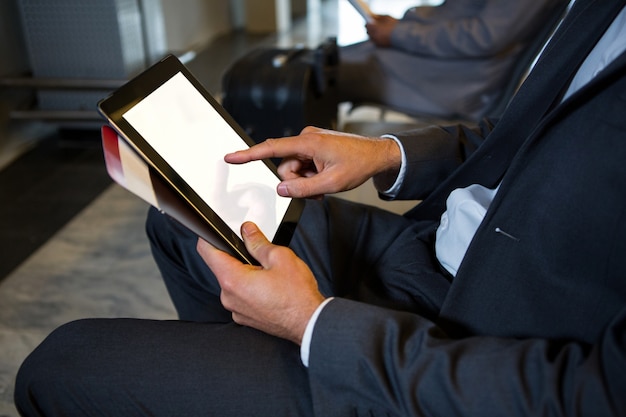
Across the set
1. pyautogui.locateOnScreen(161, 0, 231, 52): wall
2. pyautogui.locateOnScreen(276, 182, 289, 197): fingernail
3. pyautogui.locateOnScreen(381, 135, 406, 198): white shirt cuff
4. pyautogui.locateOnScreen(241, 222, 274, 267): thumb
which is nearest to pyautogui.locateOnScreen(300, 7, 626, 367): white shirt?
Answer: pyautogui.locateOnScreen(381, 135, 406, 198): white shirt cuff

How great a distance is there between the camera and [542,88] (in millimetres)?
767

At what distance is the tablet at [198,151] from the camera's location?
2.10 feet

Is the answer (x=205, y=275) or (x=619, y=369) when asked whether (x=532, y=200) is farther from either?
(x=205, y=275)

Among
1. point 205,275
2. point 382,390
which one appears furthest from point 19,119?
point 382,390

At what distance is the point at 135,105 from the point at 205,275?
0.38 metres

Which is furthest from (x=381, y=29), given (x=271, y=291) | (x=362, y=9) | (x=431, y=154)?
(x=271, y=291)

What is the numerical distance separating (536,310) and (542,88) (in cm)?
30

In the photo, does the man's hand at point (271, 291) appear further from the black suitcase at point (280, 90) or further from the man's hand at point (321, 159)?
the black suitcase at point (280, 90)

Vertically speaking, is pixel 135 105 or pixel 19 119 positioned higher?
pixel 135 105

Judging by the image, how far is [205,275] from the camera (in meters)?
0.95

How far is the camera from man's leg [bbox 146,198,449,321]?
0.87 meters

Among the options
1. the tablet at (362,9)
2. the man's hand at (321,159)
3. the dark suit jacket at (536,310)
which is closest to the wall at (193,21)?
the tablet at (362,9)

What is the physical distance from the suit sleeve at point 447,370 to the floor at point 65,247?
28.3 inches

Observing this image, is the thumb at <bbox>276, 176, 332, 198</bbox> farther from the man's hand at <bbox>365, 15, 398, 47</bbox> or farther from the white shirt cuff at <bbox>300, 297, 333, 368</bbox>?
the man's hand at <bbox>365, 15, 398, 47</bbox>
